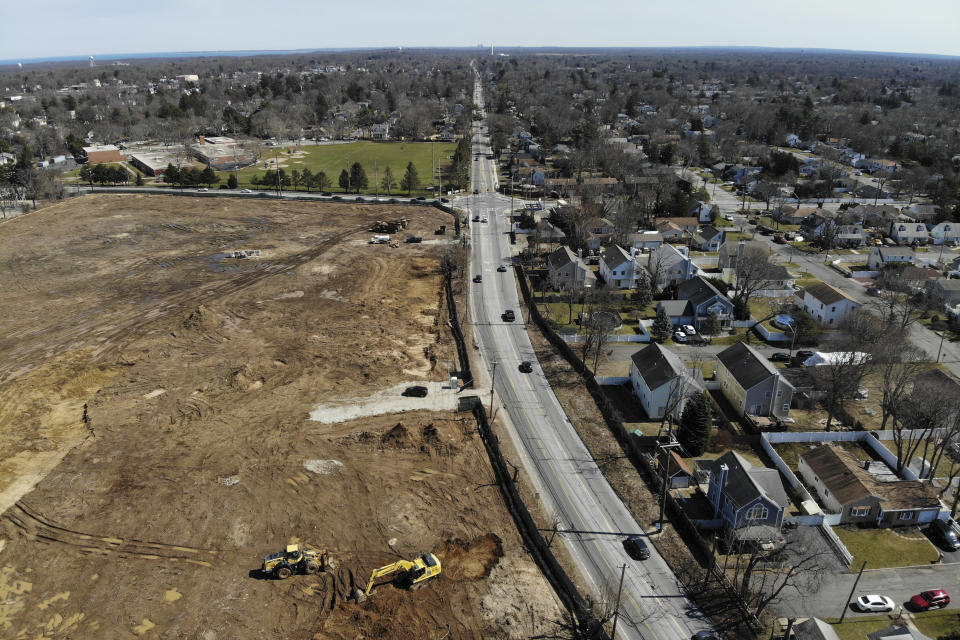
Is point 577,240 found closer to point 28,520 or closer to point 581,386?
point 581,386

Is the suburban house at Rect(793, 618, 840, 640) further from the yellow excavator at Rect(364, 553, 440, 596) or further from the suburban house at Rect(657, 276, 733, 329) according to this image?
the suburban house at Rect(657, 276, 733, 329)

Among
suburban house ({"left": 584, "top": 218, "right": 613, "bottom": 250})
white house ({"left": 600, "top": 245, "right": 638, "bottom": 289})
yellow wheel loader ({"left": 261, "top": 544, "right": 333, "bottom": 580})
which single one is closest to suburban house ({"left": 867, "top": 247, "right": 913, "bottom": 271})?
white house ({"left": 600, "top": 245, "right": 638, "bottom": 289})

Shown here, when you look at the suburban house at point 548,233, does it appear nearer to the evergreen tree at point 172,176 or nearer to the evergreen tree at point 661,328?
the evergreen tree at point 661,328

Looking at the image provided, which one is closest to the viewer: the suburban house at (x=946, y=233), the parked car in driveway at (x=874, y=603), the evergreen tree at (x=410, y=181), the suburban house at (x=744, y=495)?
the parked car in driveway at (x=874, y=603)

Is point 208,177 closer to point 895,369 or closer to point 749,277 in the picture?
point 749,277

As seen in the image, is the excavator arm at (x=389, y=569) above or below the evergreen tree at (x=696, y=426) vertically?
below

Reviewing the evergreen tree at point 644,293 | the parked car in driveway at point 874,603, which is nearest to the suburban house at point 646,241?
the evergreen tree at point 644,293

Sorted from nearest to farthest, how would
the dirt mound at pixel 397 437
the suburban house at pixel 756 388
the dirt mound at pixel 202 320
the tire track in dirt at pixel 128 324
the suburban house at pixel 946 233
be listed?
the dirt mound at pixel 397 437 < the suburban house at pixel 756 388 < the tire track in dirt at pixel 128 324 < the dirt mound at pixel 202 320 < the suburban house at pixel 946 233
